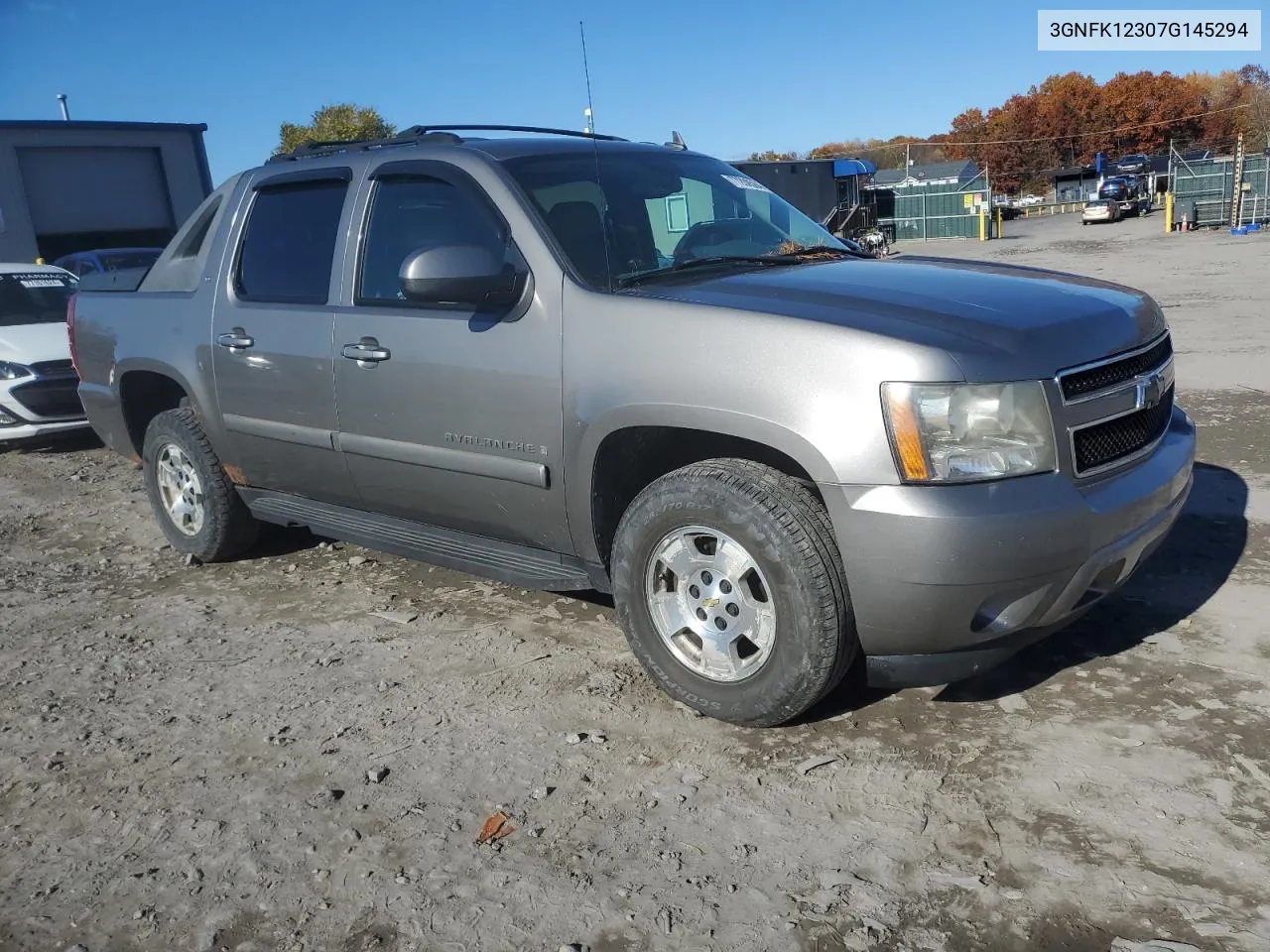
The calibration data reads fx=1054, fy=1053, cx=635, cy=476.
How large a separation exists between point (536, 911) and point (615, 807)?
1.53 ft

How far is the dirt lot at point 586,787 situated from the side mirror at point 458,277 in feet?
4.46

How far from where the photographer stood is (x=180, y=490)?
5.43 m

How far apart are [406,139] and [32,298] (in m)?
7.46

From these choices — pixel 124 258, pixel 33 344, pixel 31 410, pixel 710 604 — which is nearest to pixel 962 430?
pixel 710 604

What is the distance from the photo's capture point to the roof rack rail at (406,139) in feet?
13.7

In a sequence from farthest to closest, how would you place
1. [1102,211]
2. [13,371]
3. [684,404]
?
1. [1102,211]
2. [13,371]
3. [684,404]

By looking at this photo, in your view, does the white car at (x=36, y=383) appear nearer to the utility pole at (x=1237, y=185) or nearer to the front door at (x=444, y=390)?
the front door at (x=444, y=390)

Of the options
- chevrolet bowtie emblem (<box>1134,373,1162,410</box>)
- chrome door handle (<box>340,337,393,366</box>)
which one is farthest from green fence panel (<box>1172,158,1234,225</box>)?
chrome door handle (<box>340,337,393,366</box>)

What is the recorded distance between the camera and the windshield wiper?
359 centimetres

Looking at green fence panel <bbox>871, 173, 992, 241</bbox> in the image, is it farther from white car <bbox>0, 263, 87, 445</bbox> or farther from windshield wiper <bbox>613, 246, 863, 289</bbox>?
windshield wiper <bbox>613, 246, 863, 289</bbox>

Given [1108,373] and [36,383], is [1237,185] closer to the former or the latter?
[36,383]

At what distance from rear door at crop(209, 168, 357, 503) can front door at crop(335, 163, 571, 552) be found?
16cm

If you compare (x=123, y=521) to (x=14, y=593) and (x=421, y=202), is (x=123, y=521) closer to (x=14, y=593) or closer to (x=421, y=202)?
(x=14, y=593)

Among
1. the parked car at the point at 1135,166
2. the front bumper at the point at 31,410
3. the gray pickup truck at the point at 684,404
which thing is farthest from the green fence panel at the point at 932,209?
the gray pickup truck at the point at 684,404
